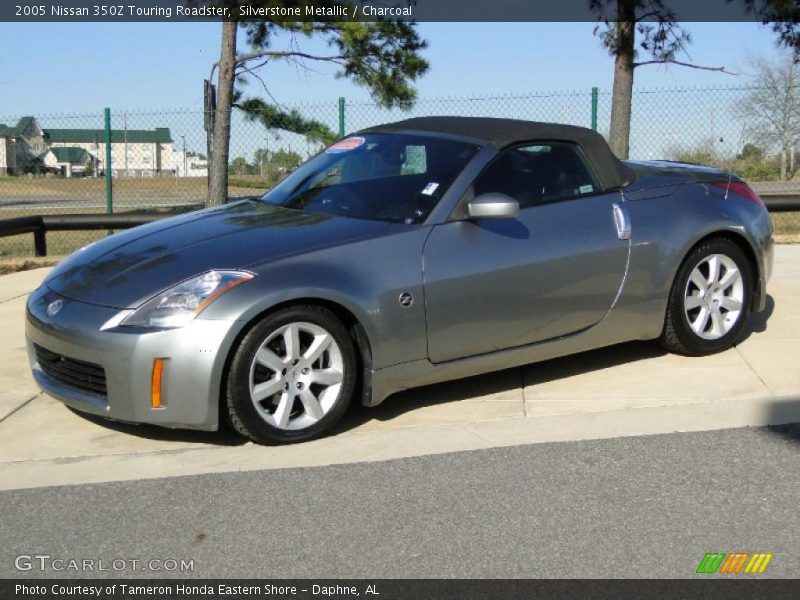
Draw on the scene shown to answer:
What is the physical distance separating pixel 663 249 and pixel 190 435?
2827mm

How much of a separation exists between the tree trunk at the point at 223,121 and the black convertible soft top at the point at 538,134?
26.5ft

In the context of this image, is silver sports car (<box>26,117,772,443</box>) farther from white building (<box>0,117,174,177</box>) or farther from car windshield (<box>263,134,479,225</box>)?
white building (<box>0,117,174,177</box>)

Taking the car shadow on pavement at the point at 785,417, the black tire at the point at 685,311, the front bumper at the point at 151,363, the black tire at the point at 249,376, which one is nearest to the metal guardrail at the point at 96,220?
the black tire at the point at 685,311

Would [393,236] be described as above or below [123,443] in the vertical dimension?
above

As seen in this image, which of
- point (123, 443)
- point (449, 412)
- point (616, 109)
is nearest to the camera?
point (123, 443)

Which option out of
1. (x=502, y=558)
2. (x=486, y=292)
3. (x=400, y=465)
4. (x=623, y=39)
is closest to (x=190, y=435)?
(x=400, y=465)

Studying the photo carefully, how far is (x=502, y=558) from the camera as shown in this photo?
3723mm

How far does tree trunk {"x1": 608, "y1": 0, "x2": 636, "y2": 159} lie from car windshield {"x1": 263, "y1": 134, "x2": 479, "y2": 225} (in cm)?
696

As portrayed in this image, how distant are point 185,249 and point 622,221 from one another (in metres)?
2.41

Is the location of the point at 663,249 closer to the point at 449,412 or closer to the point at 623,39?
the point at 449,412

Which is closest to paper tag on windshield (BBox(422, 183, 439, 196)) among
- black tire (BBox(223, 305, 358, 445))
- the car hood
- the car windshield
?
the car windshield

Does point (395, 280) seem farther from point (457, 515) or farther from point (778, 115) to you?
point (778, 115)

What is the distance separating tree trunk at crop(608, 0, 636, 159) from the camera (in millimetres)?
12711

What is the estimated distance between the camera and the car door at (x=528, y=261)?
208 inches
